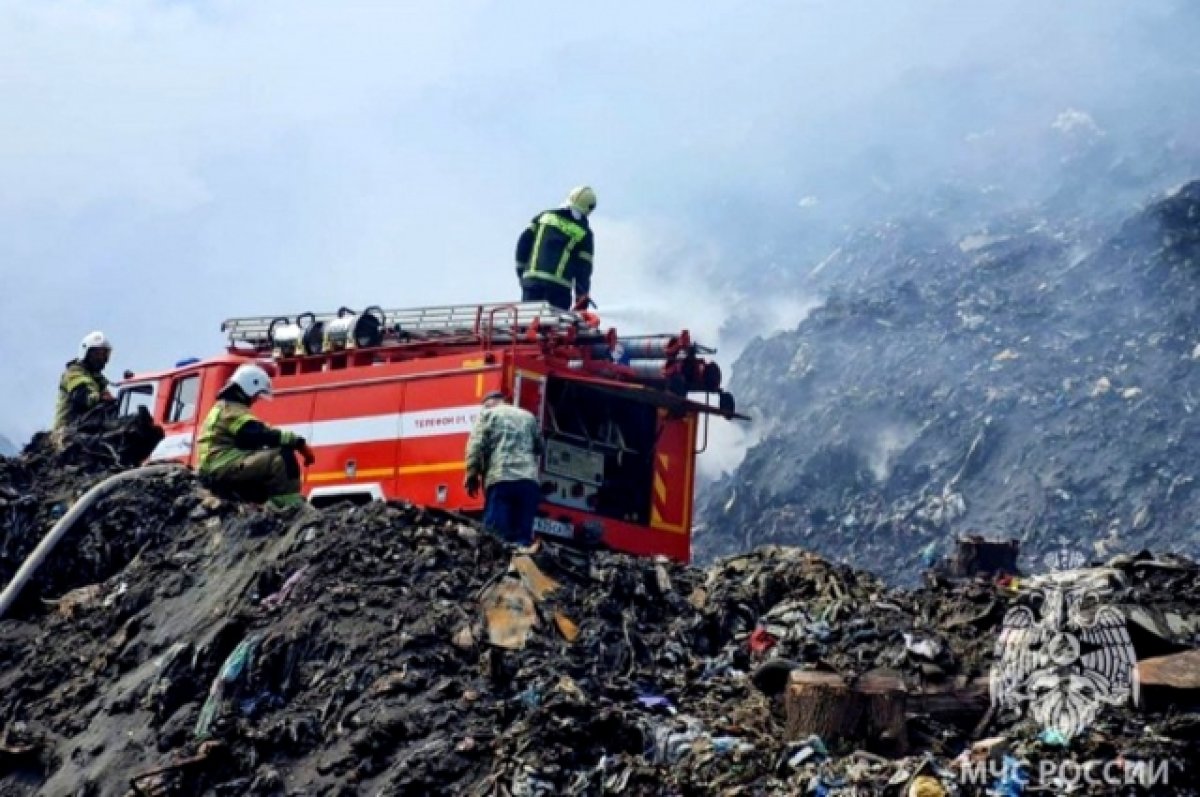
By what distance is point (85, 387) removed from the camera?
44.7 feet

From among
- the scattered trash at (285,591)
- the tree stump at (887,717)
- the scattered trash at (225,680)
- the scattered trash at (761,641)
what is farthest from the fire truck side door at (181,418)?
the tree stump at (887,717)

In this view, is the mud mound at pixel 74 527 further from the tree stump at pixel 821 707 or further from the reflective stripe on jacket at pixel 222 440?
the tree stump at pixel 821 707

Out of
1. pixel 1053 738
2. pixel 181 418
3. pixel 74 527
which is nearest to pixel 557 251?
pixel 181 418

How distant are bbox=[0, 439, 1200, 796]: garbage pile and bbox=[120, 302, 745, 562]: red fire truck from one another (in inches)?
80.2

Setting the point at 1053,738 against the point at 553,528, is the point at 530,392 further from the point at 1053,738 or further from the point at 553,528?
the point at 1053,738

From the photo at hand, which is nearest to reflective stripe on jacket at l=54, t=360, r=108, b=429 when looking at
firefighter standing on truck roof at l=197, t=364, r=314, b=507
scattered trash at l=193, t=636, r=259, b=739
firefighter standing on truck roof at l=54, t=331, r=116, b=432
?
firefighter standing on truck roof at l=54, t=331, r=116, b=432

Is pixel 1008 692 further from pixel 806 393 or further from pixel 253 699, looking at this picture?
pixel 806 393

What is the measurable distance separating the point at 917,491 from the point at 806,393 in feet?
15.7

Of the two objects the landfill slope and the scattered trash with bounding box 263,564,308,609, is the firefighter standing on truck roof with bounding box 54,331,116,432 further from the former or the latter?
the landfill slope

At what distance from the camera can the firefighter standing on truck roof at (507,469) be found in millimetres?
10523

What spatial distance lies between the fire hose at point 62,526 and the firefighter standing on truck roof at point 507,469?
2631 millimetres

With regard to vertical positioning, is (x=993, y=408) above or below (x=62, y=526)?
above

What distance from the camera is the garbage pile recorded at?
254 inches

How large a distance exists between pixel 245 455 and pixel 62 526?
4.62 feet
